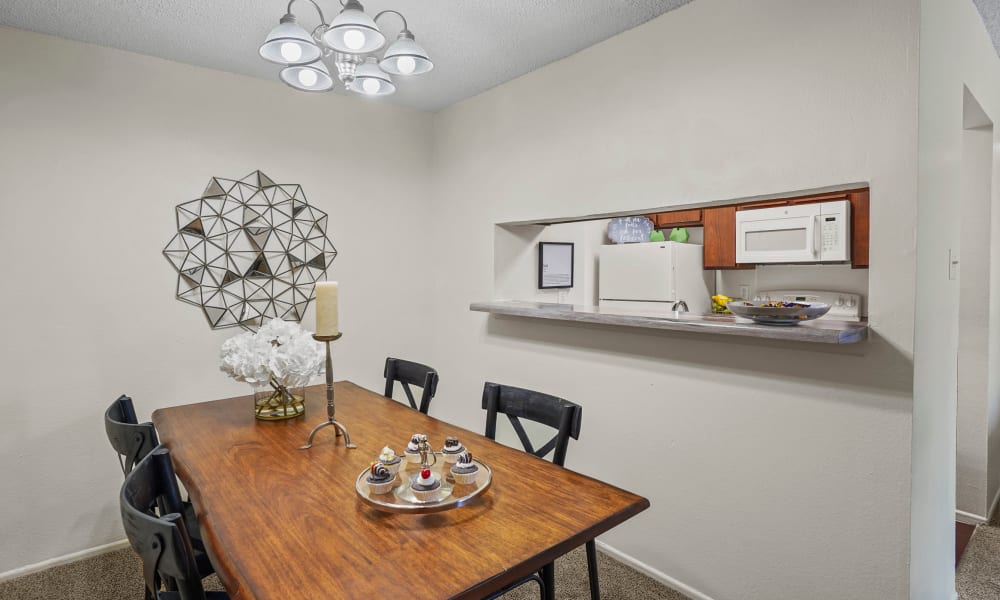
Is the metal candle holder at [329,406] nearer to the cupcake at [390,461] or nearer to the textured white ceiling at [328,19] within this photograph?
the cupcake at [390,461]

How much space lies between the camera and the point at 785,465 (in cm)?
183

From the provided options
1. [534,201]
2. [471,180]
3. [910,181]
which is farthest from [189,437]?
[910,181]

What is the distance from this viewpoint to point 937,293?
1.72 meters

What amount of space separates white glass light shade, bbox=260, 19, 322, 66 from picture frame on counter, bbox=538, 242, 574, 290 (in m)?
2.03

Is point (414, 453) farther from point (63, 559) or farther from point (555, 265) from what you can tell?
point (555, 265)

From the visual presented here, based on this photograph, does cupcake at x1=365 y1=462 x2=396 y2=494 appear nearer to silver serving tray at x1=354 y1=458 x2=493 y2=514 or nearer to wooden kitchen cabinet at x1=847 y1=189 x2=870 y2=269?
silver serving tray at x1=354 y1=458 x2=493 y2=514

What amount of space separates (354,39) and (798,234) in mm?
1815

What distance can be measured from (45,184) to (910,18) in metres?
3.38

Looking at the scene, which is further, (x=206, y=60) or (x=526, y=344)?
(x=526, y=344)

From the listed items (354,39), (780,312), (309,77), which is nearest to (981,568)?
(780,312)

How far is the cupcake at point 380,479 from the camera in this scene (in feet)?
4.14

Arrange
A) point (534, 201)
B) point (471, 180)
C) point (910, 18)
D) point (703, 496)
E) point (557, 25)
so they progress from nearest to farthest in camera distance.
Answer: point (910, 18), point (703, 496), point (557, 25), point (534, 201), point (471, 180)

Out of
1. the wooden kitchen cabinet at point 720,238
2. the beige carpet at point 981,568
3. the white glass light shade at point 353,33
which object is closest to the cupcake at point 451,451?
the white glass light shade at point 353,33

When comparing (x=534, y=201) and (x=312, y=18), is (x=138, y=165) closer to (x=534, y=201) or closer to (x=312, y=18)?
(x=312, y=18)
